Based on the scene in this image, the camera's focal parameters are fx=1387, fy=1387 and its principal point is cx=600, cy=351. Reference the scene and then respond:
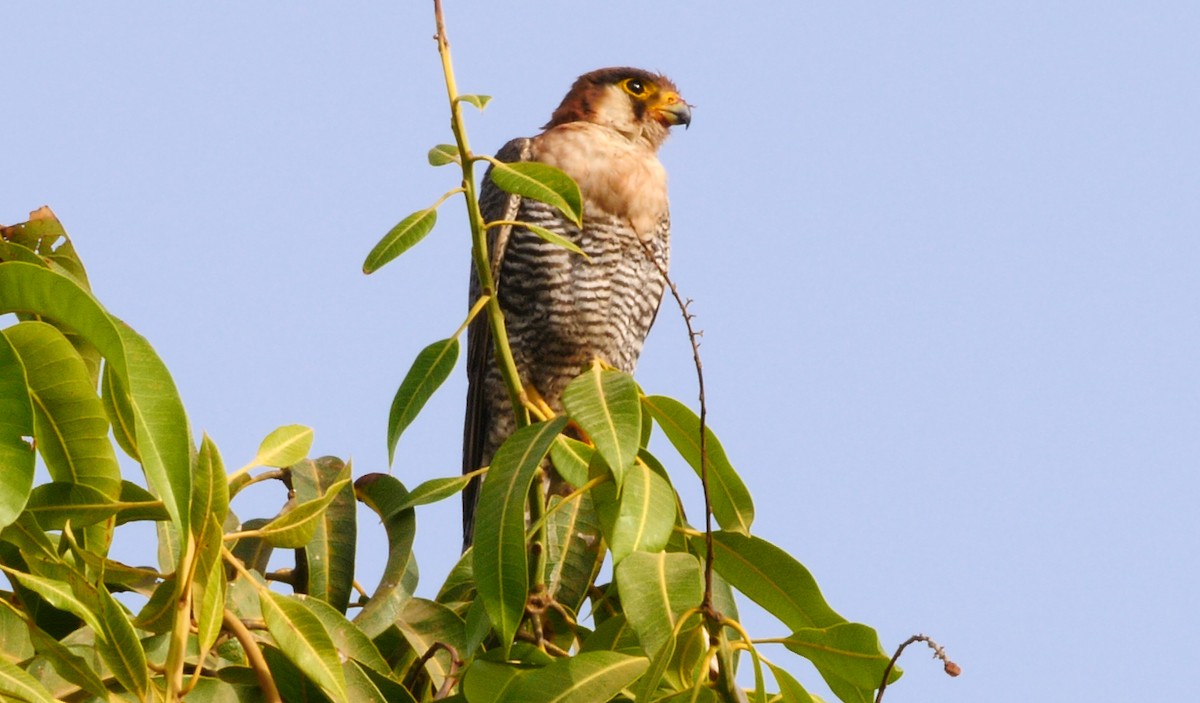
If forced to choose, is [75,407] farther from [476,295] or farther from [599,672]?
[476,295]

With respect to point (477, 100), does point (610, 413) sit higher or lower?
lower

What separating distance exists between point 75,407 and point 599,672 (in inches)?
29.3

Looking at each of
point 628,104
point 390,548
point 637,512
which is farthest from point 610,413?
point 628,104

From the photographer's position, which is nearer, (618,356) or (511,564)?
(511,564)

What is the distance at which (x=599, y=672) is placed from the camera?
1827 mm

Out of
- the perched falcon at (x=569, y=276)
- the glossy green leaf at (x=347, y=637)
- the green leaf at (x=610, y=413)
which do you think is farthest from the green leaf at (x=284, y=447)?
the perched falcon at (x=569, y=276)

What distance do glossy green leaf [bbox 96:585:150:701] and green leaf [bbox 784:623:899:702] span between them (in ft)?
2.85

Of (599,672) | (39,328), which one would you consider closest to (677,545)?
(599,672)

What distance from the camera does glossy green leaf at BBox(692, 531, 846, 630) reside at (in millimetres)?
2154

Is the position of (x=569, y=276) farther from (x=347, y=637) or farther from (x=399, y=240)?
(x=347, y=637)

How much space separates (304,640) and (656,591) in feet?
1.49

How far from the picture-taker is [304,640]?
177cm

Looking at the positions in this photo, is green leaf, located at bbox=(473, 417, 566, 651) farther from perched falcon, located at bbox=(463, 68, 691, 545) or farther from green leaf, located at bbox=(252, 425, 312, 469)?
perched falcon, located at bbox=(463, 68, 691, 545)

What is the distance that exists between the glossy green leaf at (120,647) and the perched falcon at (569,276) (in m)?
3.04
